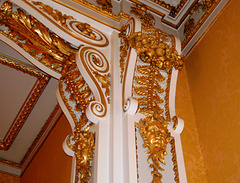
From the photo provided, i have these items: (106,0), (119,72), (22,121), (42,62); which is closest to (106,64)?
(119,72)

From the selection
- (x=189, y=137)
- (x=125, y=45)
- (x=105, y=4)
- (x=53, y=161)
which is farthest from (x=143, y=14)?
(x=53, y=161)

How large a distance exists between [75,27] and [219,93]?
0.93 m

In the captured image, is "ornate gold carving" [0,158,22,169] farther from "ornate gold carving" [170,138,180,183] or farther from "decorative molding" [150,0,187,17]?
"ornate gold carving" [170,138,180,183]

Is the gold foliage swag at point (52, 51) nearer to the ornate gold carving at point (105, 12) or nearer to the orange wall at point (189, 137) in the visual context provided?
the ornate gold carving at point (105, 12)

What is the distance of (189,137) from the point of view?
2244 millimetres

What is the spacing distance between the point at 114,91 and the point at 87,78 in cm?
15

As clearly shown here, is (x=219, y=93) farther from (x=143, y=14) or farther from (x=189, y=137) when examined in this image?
(x=143, y=14)

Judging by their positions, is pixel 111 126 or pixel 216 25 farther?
pixel 216 25

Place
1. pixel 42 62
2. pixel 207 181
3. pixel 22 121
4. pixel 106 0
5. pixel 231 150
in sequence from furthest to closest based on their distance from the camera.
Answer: pixel 22 121 → pixel 106 0 → pixel 42 62 → pixel 207 181 → pixel 231 150

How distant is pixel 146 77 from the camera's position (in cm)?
200

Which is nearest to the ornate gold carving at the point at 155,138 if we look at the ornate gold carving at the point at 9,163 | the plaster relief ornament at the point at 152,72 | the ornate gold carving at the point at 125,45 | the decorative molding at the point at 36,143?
the plaster relief ornament at the point at 152,72

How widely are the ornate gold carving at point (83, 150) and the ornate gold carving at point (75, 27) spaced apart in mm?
567

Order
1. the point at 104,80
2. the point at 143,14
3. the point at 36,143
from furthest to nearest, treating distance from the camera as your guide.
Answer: the point at 36,143
the point at 143,14
the point at 104,80

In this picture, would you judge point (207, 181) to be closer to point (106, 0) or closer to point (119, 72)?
point (119, 72)
